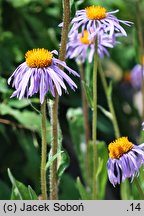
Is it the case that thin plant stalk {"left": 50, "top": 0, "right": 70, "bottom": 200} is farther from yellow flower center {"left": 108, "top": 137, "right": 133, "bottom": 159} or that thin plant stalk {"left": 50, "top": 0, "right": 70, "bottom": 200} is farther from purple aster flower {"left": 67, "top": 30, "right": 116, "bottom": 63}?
purple aster flower {"left": 67, "top": 30, "right": 116, "bottom": 63}

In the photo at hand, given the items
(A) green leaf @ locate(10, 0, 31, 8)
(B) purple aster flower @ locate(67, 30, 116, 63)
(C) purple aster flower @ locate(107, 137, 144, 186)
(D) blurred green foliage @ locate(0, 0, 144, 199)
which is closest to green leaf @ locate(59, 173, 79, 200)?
(D) blurred green foliage @ locate(0, 0, 144, 199)

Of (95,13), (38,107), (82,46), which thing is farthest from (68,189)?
(95,13)

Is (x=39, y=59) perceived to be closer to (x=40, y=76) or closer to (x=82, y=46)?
(x=40, y=76)

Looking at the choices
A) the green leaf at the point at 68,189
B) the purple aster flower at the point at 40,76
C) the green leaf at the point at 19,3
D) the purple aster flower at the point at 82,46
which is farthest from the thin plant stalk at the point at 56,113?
the green leaf at the point at 19,3

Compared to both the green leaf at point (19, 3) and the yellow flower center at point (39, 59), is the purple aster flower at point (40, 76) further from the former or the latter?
the green leaf at point (19, 3)

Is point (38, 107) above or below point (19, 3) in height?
below

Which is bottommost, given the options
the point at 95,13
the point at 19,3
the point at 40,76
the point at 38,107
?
the point at 40,76

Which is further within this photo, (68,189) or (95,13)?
(68,189)

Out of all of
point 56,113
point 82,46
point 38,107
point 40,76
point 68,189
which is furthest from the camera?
point 38,107

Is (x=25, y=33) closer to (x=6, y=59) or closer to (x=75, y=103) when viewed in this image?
(x=6, y=59)
